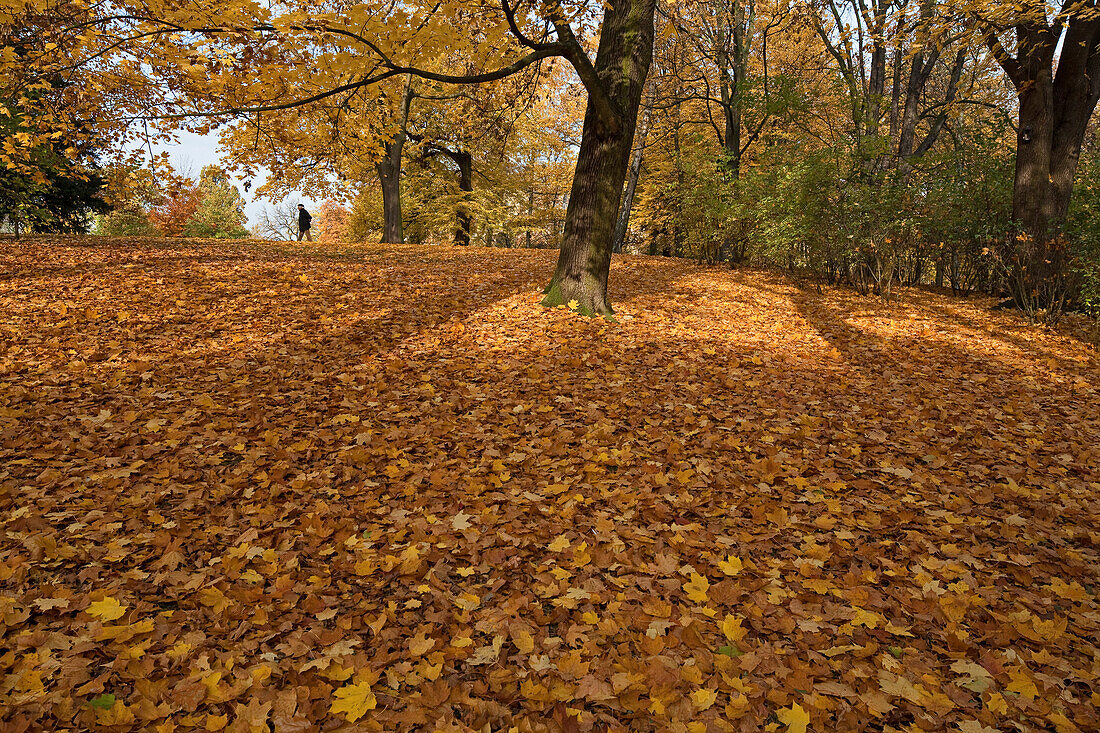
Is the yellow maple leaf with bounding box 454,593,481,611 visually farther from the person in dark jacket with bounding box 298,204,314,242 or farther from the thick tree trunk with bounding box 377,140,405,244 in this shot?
the person in dark jacket with bounding box 298,204,314,242

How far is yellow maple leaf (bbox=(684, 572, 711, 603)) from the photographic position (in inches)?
109

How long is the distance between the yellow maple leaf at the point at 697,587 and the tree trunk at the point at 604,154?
194 inches

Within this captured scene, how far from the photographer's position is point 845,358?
6621 mm

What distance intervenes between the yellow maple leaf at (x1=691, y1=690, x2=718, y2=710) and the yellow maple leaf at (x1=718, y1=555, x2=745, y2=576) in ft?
2.73

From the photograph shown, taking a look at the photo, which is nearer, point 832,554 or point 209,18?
point 832,554

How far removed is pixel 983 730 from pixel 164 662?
337cm

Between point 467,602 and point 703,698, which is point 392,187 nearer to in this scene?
point 467,602

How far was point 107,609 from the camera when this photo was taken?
248cm

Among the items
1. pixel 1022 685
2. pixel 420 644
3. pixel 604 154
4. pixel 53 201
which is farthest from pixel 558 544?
pixel 53 201

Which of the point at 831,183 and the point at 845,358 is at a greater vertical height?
the point at 831,183

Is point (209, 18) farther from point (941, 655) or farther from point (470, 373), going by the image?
point (941, 655)

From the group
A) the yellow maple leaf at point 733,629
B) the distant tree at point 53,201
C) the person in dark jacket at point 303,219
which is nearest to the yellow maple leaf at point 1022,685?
the yellow maple leaf at point 733,629

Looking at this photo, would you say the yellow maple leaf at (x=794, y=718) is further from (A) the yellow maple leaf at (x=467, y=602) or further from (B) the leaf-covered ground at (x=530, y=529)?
(A) the yellow maple leaf at (x=467, y=602)

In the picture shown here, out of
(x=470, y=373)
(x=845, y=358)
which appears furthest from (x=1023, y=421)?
(x=470, y=373)
